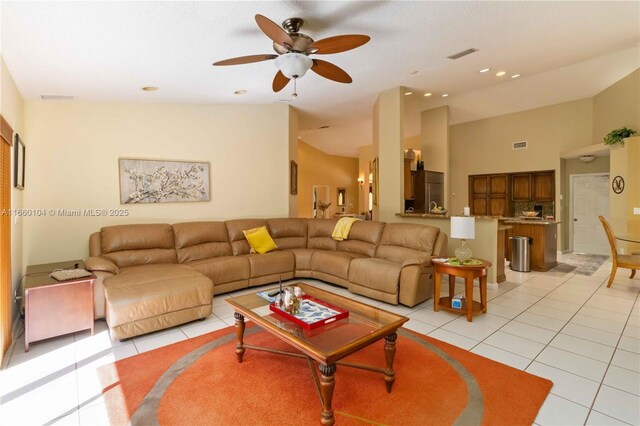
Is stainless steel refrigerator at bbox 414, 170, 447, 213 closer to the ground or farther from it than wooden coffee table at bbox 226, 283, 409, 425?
farther from it

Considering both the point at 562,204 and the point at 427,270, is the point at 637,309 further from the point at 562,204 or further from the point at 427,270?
the point at 562,204

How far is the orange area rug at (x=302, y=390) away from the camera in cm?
187

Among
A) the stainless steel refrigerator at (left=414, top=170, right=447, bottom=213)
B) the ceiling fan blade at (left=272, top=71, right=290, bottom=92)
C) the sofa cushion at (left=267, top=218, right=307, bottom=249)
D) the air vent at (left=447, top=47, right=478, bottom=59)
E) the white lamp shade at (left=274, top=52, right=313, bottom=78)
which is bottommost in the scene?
the sofa cushion at (left=267, top=218, right=307, bottom=249)

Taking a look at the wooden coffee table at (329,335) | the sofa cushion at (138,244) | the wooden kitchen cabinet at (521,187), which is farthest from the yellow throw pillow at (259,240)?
the wooden kitchen cabinet at (521,187)

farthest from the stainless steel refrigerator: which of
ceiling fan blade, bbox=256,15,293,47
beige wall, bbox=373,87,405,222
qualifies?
ceiling fan blade, bbox=256,15,293,47

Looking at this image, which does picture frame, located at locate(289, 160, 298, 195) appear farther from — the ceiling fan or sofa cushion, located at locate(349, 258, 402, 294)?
the ceiling fan

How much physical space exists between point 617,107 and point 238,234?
307 inches

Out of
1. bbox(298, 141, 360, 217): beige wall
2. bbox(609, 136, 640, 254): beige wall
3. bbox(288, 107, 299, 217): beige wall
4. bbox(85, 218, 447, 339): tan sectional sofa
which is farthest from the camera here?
bbox(298, 141, 360, 217): beige wall

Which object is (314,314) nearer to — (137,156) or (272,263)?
(272,263)

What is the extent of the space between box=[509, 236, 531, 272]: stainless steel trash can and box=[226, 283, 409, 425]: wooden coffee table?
459 cm

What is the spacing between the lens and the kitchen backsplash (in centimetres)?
776

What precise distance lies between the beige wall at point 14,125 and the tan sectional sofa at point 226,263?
67cm

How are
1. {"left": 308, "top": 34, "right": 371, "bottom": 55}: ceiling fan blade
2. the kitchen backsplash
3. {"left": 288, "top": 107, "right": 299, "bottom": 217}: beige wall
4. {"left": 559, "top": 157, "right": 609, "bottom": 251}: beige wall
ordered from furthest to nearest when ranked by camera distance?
1. the kitchen backsplash
2. {"left": 559, "top": 157, "right": 609, "bottom": 251}: beige wall
3. {"left": 288, "top": 107, "right": 299, "bottom": 217}: beige wall
4. {"left": 308, "top": 34, "right": 371, "bottom": 55}: ceiling fan blade

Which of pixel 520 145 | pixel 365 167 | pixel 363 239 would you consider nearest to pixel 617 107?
pixel 520 145
